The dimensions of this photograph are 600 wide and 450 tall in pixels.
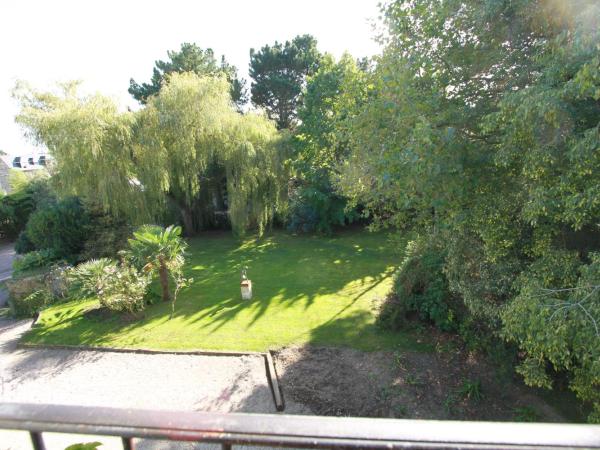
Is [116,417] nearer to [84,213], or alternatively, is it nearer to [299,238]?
[84,213]

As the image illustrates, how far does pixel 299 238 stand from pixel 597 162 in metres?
12.8

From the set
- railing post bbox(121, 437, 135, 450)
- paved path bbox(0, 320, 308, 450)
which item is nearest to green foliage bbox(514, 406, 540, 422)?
paved path bbox(0, 320, 308, 450)

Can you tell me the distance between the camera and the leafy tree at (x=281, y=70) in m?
24.5

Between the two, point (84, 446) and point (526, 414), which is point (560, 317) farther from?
point (84, 446)

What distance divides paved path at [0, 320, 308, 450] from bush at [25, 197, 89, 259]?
5.25 meters

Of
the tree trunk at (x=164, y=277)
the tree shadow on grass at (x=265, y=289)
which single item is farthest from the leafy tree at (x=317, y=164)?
the tree trunk at (x=164, y=277)

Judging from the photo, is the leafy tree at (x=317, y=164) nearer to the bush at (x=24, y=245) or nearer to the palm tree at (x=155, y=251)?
the palm tree at (x=155, y=251)

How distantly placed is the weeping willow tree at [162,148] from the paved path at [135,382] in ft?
18.3

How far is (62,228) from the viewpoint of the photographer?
11.7m

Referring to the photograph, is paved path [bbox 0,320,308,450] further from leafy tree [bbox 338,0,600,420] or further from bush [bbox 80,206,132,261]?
bush [bbox 80,206,132,261]

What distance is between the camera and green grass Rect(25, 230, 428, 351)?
704 cm

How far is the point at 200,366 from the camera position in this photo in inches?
251

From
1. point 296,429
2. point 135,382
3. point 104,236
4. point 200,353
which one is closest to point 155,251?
point 200,353

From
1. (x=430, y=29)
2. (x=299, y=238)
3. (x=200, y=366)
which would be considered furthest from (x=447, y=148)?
(x=299, y=238)
